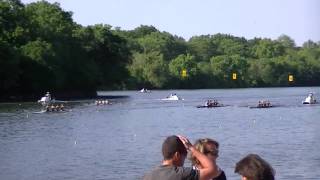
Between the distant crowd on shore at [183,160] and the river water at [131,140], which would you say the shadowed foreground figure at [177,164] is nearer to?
the distant crowd on shore at [183,160]

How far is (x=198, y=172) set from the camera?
643 cm

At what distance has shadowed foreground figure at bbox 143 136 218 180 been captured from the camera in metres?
6.35

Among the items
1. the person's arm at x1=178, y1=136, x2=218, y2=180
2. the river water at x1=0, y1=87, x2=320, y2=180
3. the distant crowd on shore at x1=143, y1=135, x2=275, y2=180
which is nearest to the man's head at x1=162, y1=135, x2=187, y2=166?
the distant crowd on shore at x1=143, y1=135, x2=275, y2=180

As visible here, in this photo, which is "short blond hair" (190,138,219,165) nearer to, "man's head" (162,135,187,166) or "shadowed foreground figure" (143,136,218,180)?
"shadowed foreground figure" (143,136,218,180)

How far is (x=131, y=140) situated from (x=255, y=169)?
119 feet

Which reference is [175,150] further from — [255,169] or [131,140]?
[131,140]

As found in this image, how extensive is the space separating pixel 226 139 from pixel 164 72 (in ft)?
469

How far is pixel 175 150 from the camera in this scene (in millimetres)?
6363

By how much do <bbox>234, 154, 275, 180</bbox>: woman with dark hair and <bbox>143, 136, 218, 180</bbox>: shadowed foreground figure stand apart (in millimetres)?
822

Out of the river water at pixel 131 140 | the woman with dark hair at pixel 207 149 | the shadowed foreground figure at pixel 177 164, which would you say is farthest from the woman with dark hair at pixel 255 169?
the river water at pixel 131 140

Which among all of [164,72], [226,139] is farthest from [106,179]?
[164,72]

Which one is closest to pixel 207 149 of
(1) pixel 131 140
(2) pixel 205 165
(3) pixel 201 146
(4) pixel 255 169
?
(3) pixel 201 146

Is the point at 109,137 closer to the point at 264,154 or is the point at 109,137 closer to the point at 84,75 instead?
the point at 264,154

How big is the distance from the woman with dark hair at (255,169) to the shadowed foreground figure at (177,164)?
0.82 metres
